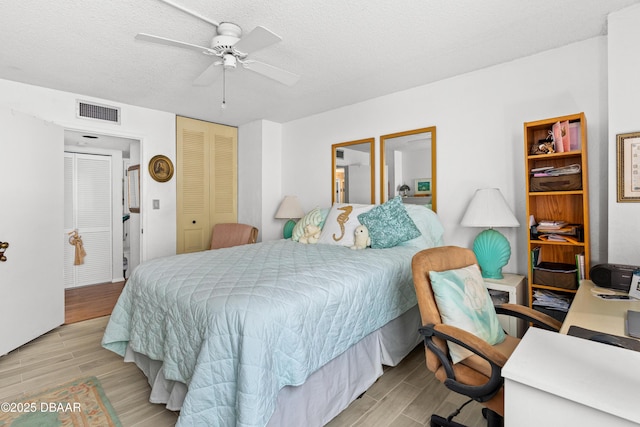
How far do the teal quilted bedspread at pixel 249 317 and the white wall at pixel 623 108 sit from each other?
132cm

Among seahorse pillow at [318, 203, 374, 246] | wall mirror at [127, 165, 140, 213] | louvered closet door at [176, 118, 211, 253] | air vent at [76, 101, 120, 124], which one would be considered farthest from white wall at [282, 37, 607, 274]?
wall mirror at [127, 165, 140, 213]

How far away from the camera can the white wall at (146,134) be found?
10.5 feet

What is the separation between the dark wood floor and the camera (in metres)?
3.46

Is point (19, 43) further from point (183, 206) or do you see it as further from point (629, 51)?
point (629, 51)

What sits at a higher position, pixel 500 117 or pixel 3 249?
pixel 500 117

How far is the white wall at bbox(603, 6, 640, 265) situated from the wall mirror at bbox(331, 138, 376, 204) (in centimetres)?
204

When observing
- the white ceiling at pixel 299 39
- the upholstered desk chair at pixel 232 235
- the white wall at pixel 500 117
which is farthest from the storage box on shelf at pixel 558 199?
the upholstered desk chair at pixel 232 235

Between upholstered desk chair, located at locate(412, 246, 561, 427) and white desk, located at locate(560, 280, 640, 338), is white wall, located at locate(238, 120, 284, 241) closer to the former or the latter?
upholstered desk chair, located at locate(412, 246, 561, 427)

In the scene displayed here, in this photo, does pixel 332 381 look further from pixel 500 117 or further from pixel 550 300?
pixel 500 117

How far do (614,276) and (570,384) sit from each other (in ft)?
4.64

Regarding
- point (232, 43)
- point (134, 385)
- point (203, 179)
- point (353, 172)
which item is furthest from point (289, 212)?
point (134, 385)

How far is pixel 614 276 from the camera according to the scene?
1769mm

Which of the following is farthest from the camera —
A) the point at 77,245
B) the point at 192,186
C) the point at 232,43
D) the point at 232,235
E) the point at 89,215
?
the point at 89,215

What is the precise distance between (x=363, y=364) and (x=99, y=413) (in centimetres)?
160
